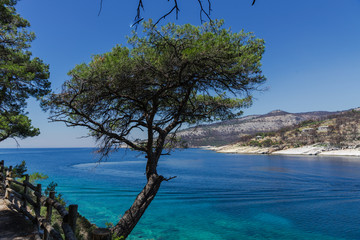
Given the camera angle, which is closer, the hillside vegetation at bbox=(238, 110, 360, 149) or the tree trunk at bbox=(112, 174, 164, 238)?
the tree trunk at bbox=(112, 174, 164, 238)

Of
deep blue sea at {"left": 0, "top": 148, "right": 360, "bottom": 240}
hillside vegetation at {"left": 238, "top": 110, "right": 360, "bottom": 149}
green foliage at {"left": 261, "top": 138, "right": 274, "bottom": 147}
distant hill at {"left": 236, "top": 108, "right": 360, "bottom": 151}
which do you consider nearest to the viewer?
deep blue sea at {"left": 0, "top": 148, "right": 360, "bottom": 240}

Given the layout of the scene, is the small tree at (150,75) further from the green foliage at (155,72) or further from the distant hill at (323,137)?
the distant hill at (323,137)

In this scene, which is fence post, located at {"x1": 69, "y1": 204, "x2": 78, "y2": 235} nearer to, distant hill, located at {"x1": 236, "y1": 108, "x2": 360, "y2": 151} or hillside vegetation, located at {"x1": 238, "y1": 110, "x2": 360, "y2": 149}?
distant hill, located at {"x1": 236, "y1": 108, "x2": 360, "y2": 151}

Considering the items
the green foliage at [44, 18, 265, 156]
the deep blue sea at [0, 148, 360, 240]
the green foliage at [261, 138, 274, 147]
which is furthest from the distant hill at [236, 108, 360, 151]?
the green foliage at [44, 18, 265, 156]

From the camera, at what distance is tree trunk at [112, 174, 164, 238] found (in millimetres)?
7852

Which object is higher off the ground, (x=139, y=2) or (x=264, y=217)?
(x=139, y=2)

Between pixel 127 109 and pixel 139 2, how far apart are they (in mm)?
8009

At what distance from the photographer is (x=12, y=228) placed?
21.0 feet

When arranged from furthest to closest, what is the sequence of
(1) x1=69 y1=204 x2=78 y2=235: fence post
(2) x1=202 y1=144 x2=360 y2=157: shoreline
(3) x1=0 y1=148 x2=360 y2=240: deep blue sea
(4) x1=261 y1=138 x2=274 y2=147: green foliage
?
1. (4) x1=261 y1=138 x2=274 y2=147: green foliage
2. (2) x1=202 y1=144 x2=360 y2=157: shoreline
3. (3) x1=0 y1=148 x2=360 y2=240: deep blue sea
4. (1) x1=69 y1=204 x2=78 y2=235: fence post

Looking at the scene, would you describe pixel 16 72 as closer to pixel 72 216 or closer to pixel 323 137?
pixel 72 216

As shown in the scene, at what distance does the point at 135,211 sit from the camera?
26.6ft

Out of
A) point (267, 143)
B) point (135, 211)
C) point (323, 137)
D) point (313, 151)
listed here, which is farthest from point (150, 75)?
point (267, 143)

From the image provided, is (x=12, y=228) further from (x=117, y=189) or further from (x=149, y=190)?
(x=117, y=189)

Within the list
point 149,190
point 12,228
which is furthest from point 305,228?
point 12,228
